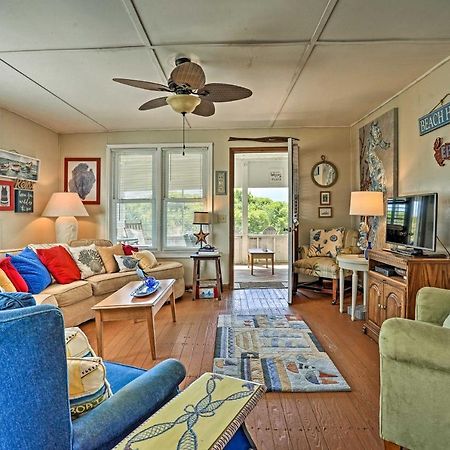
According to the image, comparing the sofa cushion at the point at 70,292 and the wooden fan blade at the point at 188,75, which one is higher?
the wooden fan blade at the point at 188,75

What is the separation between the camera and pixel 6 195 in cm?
428

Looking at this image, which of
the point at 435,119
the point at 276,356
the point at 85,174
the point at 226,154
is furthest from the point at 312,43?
the point at 85,174

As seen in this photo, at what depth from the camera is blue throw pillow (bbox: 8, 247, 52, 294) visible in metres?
3.39

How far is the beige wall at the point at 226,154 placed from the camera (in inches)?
211

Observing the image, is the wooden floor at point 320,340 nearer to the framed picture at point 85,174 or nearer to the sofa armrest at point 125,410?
the sofa armrest at point 125,410

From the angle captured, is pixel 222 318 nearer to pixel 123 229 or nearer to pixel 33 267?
pixel 33 267

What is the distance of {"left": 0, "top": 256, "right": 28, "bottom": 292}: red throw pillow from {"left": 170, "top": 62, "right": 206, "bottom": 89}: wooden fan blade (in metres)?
2.26

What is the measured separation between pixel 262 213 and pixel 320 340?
18.5ft

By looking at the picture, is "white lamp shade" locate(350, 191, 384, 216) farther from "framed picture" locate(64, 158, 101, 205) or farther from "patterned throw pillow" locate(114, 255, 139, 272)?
"framed picture" locate(64, 158, 101, 205)

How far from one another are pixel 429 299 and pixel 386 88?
255 cm

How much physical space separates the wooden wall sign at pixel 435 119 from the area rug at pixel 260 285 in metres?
3.18

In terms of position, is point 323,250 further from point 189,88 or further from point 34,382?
point 34,382

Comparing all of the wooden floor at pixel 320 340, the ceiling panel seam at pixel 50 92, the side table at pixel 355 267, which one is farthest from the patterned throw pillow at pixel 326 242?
the ceiling panel seam at pixel 50 92

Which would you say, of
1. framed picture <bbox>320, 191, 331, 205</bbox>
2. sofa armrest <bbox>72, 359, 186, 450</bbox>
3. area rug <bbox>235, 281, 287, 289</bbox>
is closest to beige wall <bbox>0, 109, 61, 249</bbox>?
area rug <bbox>235, 281, 287, 289</bbox>
